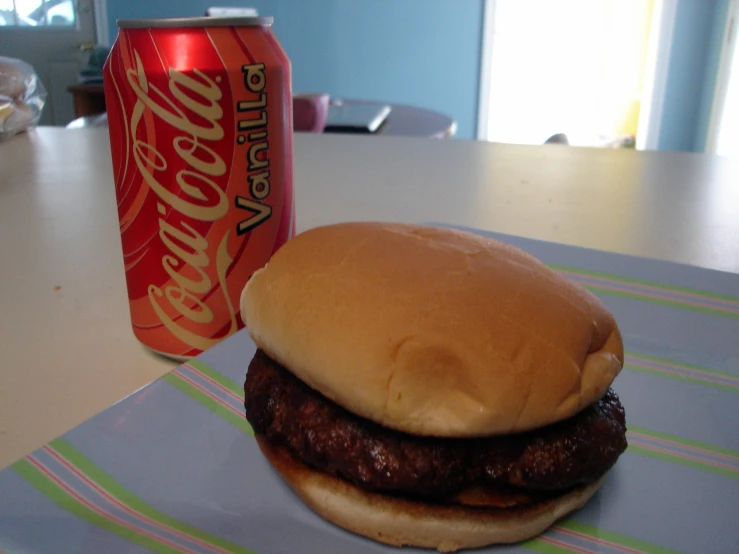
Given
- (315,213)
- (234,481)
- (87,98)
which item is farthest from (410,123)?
(234,481)

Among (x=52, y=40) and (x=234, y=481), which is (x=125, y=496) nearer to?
(x=234, y=481)

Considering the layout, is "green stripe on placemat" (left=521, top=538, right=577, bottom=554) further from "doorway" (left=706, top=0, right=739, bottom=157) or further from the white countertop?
"doorway" (left=706, top=0, right=739, bottom=157)

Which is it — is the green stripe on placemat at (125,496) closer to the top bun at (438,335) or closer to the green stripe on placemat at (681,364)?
the top bun at (438,335)

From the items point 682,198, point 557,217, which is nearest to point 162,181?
point 557,217

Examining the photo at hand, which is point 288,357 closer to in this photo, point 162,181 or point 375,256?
point 375,256

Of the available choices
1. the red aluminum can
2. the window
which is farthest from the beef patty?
the window
